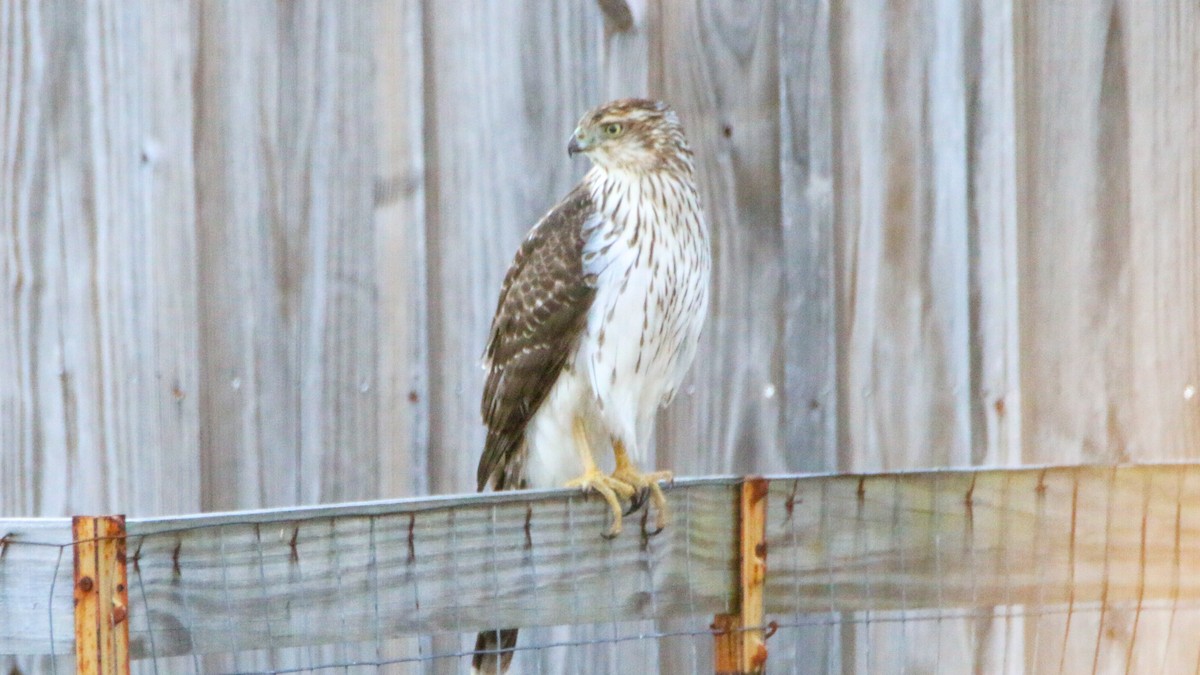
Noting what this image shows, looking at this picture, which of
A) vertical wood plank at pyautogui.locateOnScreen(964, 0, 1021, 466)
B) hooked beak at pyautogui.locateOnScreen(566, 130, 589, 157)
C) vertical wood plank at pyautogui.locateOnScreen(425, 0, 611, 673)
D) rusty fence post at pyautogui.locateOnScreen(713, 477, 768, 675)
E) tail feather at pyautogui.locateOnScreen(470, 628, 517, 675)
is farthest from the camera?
vertical wood plank at pyautogui.locateOnScreen(964, 0, 1021, 466)

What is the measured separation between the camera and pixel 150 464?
3383 mm

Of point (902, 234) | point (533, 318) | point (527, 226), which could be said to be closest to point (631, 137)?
point (527, 226)

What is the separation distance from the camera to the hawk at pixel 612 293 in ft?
11.2

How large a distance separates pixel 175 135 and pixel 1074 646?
2544mm

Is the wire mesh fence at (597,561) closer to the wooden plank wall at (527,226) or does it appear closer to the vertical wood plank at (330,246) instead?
the vertical wood plank at (330,246)

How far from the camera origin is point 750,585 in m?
2.55

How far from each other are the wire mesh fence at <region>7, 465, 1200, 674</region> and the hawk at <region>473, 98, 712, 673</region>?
801mm

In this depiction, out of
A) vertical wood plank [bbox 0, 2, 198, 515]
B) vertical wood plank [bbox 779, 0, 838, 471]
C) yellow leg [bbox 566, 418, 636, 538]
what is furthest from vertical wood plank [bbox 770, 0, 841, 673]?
vertical wood plank [bbox 0, 2, 198, 515]

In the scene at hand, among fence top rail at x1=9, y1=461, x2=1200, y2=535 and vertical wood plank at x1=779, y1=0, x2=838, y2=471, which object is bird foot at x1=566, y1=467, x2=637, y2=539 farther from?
vertical wood plank at x1=779, y1=0, x2=838, y2=471

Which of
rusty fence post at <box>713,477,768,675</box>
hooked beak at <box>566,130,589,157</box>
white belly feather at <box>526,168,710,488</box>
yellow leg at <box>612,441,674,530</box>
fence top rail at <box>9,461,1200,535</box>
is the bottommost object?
rusty fence post at <box>713,477,768,675</box>

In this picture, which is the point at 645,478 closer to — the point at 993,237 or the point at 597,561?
the point at 597,561

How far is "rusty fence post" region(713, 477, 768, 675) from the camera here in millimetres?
2529

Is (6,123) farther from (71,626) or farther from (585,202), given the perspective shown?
(71,626)

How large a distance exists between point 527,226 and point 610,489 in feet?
2.80
